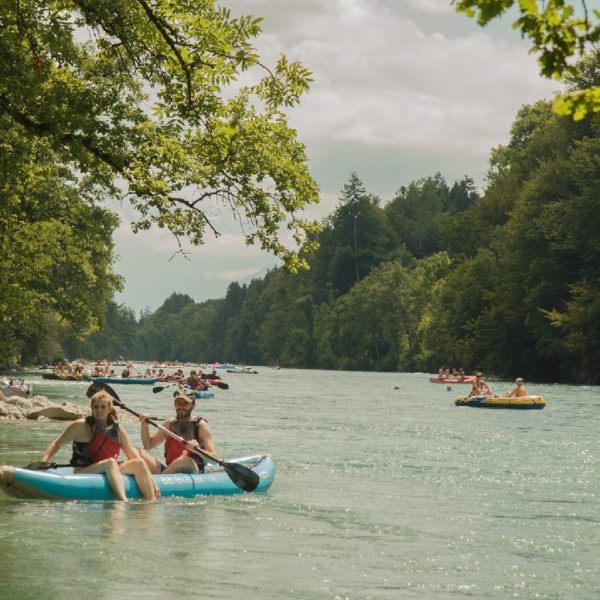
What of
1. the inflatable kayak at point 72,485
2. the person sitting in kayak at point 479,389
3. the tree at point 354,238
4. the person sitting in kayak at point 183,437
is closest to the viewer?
the inflatable kayak at point 72,485

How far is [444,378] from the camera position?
5469 centimetres

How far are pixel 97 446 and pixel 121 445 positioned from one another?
15.3 inches

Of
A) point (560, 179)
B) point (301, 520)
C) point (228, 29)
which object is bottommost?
point (301, 520)

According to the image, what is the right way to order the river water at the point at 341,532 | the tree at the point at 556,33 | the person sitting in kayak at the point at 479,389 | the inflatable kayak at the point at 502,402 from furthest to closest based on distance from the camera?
the person sitting in kayak at the point at 479,389 < the inflatable kayak at the point at 502,402 < the river water at the point at 341,532 < the tree at the point at 556,33

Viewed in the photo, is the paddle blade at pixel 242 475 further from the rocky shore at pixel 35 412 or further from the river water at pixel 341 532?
the rocky shore at pixel 35 412

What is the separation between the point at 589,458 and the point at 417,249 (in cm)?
9915

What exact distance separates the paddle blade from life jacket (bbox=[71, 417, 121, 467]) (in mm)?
1519

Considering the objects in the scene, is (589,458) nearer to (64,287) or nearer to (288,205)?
(288,205)

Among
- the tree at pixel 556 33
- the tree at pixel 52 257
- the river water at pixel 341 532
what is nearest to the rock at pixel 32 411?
the tree at pixel 52 257

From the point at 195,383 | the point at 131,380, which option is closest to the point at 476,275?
the point at 131,380

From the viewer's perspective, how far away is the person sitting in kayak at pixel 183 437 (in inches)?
485

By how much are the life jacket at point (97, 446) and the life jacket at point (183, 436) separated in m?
1.04

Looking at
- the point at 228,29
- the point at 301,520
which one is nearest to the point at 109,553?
the point at 301,520

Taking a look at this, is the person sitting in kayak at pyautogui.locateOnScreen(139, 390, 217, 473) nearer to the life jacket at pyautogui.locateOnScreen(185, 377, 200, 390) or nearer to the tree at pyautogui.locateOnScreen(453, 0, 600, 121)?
the tree at pyautogui.locateOnScreen(453, 0, 600, 121)
